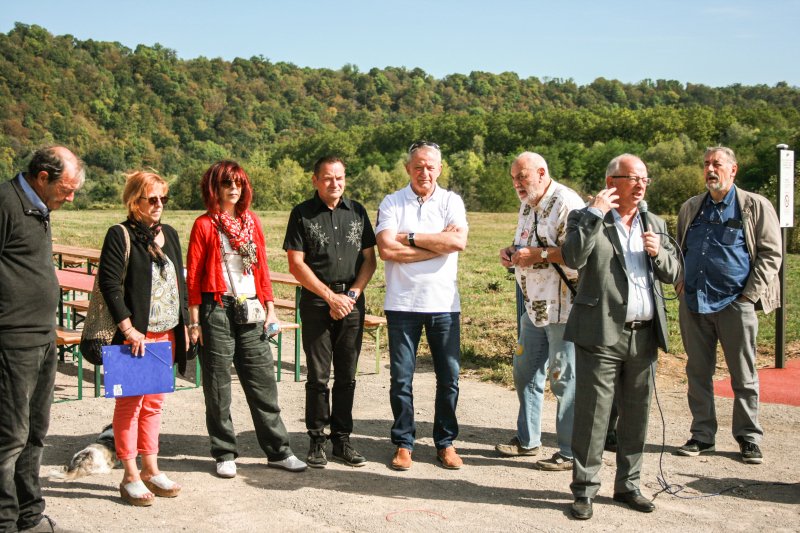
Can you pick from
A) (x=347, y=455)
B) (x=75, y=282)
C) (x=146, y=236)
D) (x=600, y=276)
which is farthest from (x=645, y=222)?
(x=75, y=282)

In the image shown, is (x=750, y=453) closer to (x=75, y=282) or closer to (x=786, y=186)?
(x=786, y=186)

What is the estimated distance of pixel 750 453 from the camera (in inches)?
215

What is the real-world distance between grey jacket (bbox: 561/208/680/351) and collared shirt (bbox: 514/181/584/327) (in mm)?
695

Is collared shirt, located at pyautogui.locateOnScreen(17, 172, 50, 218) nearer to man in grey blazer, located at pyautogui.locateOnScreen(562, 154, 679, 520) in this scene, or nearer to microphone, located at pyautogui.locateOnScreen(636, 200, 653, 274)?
man in grey blazer, located at pyautogui.locateOnScreen(562, 154, 679, 520)

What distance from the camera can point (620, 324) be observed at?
4406mm

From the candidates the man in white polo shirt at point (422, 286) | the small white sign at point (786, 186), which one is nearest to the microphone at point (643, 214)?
the man in white polo shirt at point (422, 286)

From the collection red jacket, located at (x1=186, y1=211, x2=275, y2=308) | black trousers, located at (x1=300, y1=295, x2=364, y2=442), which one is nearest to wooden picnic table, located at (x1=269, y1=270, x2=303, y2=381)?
black trousers, located at (x1=300, y1=295, x2=364, y2=442)

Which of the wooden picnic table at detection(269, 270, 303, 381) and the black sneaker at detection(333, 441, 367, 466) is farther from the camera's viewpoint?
the wooden picnic table at detection(269, 270, 303, 381)

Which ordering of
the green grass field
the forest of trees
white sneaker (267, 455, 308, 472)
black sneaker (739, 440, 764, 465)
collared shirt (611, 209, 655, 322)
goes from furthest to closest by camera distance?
the forest of trees
the green grass field
black sneaker (739, 440, 764, 465)
white sneaker (267, 455, 308, 472)
collared shirt (611, 209, 655, 322)

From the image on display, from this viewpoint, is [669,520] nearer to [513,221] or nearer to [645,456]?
[645,456]

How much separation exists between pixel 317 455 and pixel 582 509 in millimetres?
1752

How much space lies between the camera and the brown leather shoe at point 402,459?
520cm

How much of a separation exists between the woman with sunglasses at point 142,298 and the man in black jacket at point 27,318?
1.78ft

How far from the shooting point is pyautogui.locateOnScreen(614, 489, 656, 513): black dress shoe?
14.8 ft
